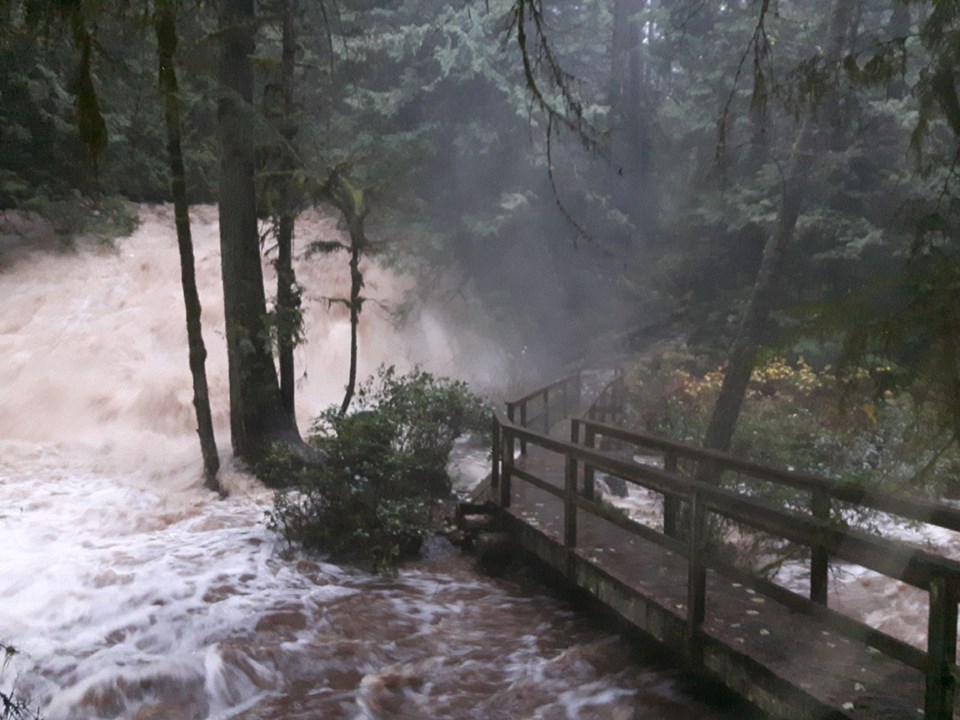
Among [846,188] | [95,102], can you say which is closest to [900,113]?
[846,188]

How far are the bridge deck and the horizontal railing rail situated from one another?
22 cm

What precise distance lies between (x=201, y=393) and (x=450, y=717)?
787 centimetres

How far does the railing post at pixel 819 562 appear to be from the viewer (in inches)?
217

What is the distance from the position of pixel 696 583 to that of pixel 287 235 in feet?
34.0

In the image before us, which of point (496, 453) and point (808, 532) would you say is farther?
point (496, 453)

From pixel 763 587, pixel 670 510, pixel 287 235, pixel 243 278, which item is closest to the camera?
pixel 763 587

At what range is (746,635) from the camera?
524cm

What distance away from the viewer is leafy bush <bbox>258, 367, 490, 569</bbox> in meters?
9.10

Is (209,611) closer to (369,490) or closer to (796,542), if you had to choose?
(369,490)

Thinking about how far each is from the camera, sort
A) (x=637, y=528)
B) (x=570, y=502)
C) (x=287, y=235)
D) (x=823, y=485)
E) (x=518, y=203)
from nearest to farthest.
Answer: (x=823, y=485) → (x=637, y=528) → (x=570, y=502) → (x=287, y=235) → (x=518, y=203)

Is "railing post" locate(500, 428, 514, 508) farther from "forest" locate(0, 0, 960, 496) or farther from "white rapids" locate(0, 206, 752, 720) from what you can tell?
"forest" locate(0, 0, 960, 496)

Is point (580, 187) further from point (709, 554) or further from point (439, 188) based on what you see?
point (709, 554)

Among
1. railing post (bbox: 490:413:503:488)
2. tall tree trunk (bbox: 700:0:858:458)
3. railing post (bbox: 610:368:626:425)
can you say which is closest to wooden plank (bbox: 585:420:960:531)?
railing post (bbox: 490:413:503:488)

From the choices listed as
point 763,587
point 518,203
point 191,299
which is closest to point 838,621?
point 763,587
